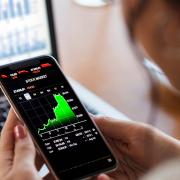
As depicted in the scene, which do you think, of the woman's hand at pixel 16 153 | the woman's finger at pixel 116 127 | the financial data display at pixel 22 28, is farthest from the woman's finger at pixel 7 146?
the financial data display at pixel 22 28

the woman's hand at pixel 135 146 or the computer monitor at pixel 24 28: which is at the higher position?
the computer monitor at pixel 24 28

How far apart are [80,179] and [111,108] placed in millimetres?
306

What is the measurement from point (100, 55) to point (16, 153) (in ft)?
1.76

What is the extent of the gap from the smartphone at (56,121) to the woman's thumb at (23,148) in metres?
0.02

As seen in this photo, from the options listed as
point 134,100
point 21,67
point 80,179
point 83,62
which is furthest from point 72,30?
point 80,179

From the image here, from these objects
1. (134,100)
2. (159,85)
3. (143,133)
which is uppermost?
(159,85)

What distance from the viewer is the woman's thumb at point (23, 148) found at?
590 millimetres

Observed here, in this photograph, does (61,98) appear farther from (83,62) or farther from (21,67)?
(83,62)

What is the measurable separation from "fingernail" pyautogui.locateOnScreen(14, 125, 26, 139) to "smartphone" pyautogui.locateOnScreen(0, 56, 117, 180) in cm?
2

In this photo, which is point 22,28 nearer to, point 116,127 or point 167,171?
point 116,127

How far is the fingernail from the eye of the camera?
2.02ft

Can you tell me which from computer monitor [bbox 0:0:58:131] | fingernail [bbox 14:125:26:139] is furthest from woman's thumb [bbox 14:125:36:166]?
computer monitor [bbox 0:0:58:131]

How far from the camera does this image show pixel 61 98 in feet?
2.25

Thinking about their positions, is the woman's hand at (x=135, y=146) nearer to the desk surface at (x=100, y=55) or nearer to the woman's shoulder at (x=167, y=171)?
the woman's shoulder at (x=167, y=171)
